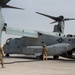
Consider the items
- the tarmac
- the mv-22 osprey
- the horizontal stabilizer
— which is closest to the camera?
the tarmac

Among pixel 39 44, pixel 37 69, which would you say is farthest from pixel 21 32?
pixel 37 69

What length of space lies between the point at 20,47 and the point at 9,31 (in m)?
8.24

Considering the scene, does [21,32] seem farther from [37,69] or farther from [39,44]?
[37,69]

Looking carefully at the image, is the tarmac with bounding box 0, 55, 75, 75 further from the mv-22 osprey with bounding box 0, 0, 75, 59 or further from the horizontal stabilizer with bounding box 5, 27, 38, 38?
the mv-22 osprey with bounding box 0, 0, 75, 59

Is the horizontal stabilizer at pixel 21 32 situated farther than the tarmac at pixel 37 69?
Yes

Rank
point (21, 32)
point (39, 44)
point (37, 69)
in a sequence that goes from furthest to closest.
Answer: point (39, 44) → point (21, 32) → point (37, 69)

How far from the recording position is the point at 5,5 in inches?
709

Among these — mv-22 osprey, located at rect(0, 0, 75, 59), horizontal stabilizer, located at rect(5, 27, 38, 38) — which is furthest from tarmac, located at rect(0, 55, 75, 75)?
mv-22 osprey, located at rect(0, 0, 75, 59)

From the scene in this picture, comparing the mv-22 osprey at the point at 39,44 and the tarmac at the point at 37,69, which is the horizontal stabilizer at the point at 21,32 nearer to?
the mv-22 osprey at the point at 39,44

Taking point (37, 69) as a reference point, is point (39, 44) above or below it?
above

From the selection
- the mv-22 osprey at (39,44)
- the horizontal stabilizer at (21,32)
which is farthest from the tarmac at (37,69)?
the mv-22 osprey at (39,44)

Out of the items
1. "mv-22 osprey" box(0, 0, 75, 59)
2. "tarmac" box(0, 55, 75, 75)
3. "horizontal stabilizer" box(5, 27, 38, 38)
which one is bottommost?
"tarmac" box(0, 55, 75, 75)

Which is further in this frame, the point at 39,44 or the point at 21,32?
the point at 39,44

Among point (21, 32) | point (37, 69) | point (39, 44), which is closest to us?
point (37, 69)
